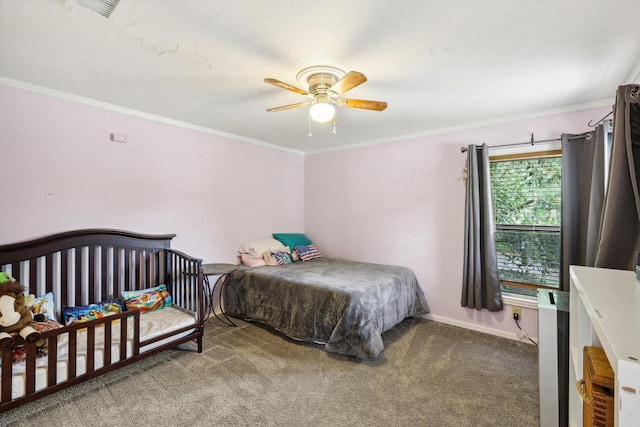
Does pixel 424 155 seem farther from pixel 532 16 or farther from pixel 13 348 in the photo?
pixel 13 348

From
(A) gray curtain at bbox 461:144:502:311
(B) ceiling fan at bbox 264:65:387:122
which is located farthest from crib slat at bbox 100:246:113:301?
(A) gray curtain at bbox 461:144:502:311

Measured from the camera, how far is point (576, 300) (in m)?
1.31

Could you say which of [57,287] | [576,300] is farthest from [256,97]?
[576,300]

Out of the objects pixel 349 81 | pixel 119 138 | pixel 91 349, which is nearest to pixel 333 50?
pixel 349 81

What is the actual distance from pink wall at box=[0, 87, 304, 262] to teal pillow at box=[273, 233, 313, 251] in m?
0.16

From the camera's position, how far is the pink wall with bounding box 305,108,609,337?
9.92 feet

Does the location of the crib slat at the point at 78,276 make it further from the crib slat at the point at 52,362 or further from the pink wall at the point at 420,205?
the pink wall at the point at 420,205

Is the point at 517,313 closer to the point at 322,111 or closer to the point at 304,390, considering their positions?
the point at 304,390

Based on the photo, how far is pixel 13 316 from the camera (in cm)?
177

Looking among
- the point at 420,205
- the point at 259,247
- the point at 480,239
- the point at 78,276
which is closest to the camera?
the point at 78,276

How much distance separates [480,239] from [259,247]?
2.54 meters

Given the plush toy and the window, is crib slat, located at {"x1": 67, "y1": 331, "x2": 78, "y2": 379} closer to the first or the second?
the plush toy

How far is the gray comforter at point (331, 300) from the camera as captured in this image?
252 centimetres

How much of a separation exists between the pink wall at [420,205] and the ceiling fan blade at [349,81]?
6.32 feet
